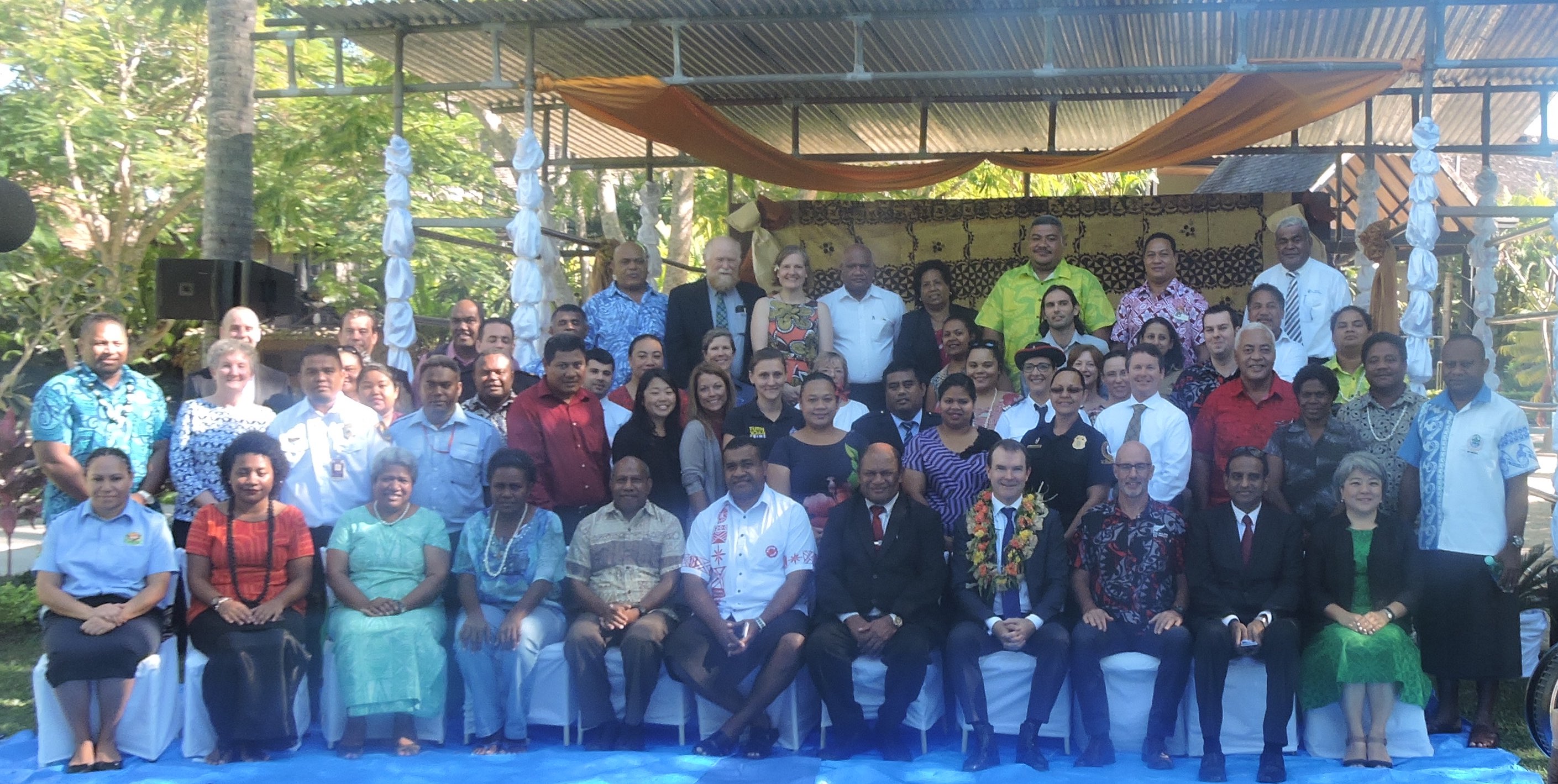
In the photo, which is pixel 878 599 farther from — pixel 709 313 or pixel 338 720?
pixel 709 313

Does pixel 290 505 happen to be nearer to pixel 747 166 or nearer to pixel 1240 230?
pixel 747 166

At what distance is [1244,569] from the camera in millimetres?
5688

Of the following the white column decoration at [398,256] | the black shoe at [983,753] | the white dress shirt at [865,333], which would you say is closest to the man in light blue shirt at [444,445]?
the white column decoration at [398,256]

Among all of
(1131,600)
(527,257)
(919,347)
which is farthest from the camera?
(527,257)

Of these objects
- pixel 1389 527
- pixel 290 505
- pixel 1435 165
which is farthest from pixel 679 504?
pixel 1435 165

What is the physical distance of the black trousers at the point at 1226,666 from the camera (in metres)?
5.46

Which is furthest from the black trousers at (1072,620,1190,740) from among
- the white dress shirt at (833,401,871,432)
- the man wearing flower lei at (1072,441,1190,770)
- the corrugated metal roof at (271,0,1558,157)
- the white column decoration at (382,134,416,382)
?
the white column decoration at (382,134,416,382)

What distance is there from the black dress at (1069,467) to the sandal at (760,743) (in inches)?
61.2

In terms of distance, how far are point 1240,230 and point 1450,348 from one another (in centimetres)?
471

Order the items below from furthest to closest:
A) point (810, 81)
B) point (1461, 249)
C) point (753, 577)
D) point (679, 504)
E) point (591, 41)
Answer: point (1461, 249) < point (810, 81) < point (591, 41) < point (679, 504) < point (753, 577)

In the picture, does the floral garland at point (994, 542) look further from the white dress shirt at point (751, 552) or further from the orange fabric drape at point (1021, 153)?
the orange fabric drape at point (1021, 153)

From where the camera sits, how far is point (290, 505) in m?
6.06

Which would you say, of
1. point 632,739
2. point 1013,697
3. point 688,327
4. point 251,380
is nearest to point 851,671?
point 1013,697

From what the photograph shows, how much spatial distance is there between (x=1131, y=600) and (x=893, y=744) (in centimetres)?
115
